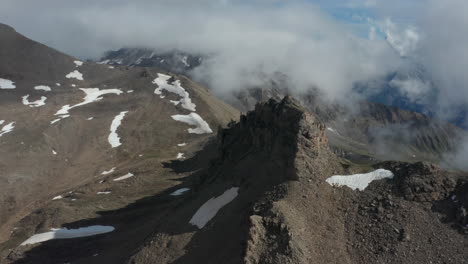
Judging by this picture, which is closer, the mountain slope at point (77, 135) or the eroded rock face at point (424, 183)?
the eroded rock face at point (424, 183)

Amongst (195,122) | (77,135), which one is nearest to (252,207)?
(77,135)

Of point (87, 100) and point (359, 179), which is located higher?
point (359, 179)

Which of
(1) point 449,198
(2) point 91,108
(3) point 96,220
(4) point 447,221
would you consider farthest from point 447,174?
(2) point 91,108

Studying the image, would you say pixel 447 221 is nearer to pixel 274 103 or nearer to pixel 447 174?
pixel 447 174

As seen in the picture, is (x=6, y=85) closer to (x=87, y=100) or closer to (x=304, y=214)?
(x=87, y=100)

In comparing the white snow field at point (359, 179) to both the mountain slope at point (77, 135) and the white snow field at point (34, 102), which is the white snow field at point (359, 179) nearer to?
the mountain slope at point (77, 135)

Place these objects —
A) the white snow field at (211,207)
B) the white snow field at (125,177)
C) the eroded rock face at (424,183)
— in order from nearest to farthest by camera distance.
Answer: the eroded rock face at (424,183)
the white snow field at (211,207)
the white snow field at (125,177)

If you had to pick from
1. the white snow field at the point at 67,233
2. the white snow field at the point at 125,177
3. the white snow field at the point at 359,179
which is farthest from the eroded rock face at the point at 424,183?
the white snow field at the point at 125,177

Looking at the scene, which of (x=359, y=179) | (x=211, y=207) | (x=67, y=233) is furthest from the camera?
(x=67, y=233)
